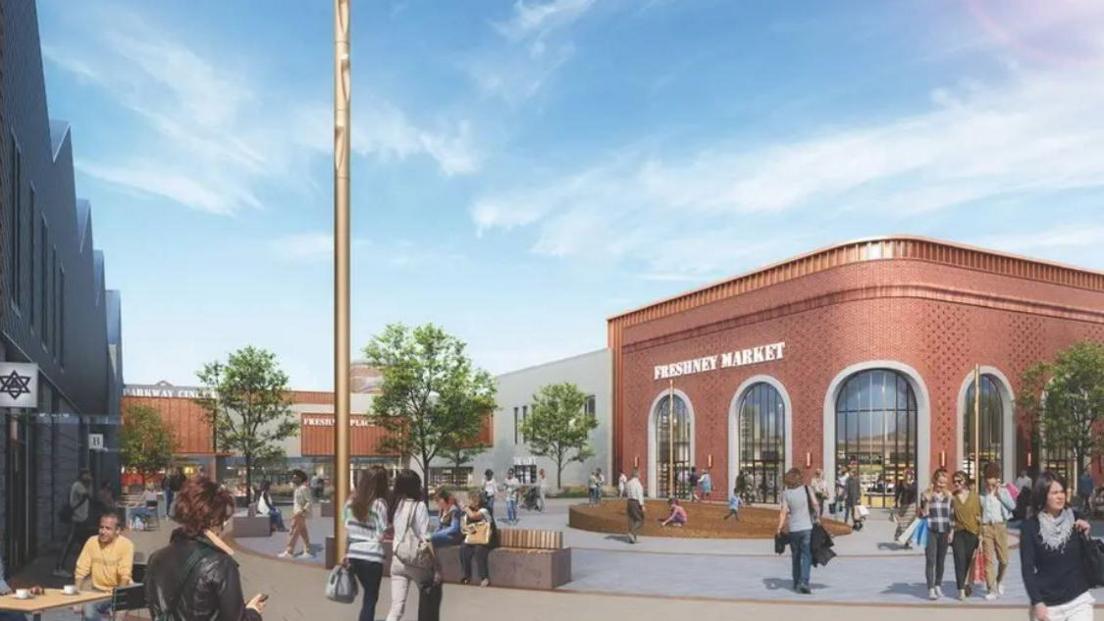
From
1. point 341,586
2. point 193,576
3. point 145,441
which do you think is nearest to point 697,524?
point 341,586

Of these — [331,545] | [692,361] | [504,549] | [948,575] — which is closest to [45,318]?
[331,545]

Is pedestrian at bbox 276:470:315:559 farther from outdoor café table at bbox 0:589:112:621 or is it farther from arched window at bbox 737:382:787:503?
arched window at bbox 737:382:787:503

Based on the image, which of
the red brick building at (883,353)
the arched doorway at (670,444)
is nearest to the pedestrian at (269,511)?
the red brick building at (883,353)

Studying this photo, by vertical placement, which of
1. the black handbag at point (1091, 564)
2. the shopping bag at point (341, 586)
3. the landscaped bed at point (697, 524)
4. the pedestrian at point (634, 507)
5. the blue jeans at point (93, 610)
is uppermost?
the black handbag at point (1091, 564)

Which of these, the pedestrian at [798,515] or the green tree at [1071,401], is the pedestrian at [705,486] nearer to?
the green tree at [1071,401]

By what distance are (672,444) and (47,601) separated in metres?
49.0

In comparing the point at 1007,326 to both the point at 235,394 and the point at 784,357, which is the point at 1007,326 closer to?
the point at 784,357

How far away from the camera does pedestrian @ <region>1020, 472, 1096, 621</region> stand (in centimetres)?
693

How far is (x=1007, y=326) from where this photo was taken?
145 feet

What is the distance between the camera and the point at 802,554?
612 inches

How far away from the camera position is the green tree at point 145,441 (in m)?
75.0

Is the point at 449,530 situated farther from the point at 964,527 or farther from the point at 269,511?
the point at 269,511

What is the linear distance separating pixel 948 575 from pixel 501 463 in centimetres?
6547

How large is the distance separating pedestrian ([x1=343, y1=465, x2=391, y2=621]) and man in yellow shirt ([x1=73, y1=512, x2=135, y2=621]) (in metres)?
1.97
